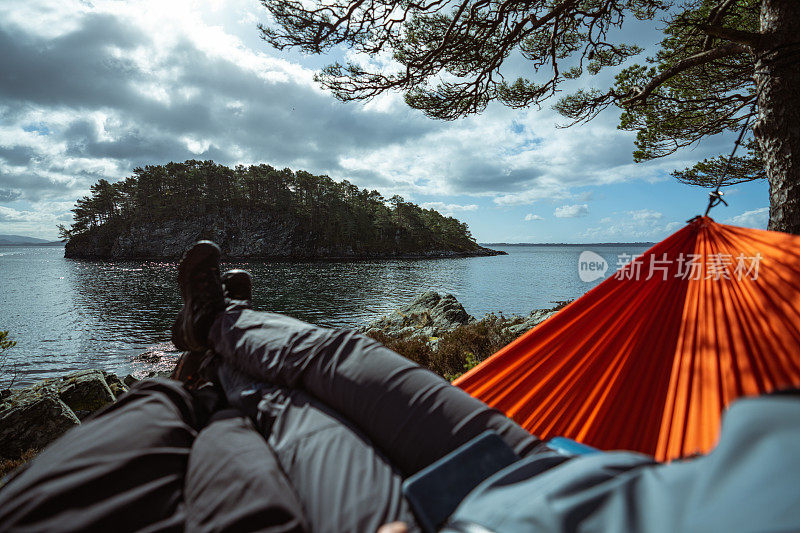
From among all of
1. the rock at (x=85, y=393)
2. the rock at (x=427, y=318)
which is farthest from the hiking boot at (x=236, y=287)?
the rock at (x=427, y=318)

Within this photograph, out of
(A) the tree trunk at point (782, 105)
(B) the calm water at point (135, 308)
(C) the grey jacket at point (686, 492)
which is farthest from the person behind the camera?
(B) the calm water at point (135, 308)

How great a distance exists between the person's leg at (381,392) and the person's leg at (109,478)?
360 mm

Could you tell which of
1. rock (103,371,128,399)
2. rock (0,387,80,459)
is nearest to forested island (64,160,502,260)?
rock (103,371,128,399)

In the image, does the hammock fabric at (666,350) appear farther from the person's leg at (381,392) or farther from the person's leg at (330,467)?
the person's leg at (330,467)

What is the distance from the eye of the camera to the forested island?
45.2 meters

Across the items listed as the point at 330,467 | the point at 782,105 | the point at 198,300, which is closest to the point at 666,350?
the point at 330,467

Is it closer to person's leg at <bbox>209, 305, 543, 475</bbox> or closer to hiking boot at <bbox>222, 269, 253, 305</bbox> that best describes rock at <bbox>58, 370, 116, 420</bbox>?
hiking boot at <bbox>222, 269, 253, 305</bbox>

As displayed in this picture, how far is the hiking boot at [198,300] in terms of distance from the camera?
1.72m

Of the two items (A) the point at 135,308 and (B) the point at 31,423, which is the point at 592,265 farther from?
(A) the point at 135,308

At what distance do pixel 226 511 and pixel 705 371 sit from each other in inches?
65.4

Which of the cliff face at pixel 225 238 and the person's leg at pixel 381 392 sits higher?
the cliff face at pixel 225 238

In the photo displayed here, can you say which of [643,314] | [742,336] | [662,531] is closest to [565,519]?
[662,531]

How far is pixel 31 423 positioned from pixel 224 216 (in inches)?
1894

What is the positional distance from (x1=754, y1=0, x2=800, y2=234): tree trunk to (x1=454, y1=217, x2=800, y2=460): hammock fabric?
1.24 meters
